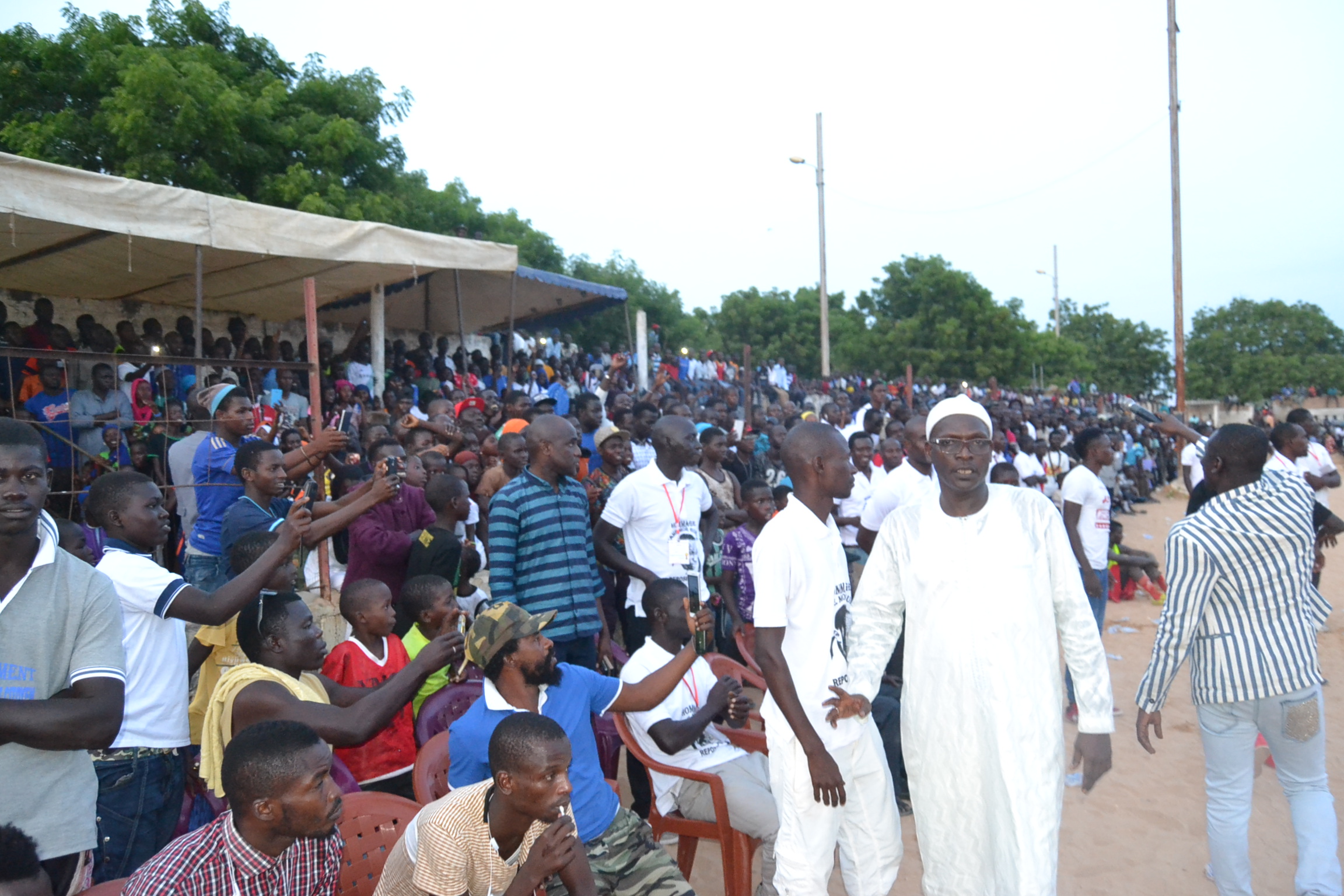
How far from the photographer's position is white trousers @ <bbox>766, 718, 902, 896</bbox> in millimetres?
2994

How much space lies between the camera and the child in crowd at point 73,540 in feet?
13.2

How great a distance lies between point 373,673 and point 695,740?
1.34 metres

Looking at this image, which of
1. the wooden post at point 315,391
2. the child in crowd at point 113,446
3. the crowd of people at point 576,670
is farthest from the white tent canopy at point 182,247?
the wooden post at point 315,391

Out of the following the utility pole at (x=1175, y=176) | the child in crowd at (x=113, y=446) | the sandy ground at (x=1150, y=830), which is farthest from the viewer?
the utility pole at (x=1175, y=176)

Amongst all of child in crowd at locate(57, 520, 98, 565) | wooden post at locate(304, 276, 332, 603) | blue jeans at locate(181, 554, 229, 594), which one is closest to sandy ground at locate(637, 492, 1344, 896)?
wooden post at locate(304, 276, 332, 603)

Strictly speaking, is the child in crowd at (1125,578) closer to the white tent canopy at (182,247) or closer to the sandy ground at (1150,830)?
the sandy ground at (1150,830)

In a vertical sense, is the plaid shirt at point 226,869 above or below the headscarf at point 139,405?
below

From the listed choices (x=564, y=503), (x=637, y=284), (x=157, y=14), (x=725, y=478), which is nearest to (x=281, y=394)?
(x=725, y=478)

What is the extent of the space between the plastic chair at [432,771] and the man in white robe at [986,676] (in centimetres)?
144

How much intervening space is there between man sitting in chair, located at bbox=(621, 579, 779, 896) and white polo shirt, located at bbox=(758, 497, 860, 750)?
59 centimetres

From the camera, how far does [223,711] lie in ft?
9.92

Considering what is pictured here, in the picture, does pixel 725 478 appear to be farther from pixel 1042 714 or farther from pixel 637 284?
pixel 637 284

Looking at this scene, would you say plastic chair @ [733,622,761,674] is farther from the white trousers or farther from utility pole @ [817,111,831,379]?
utility pole @ [817,111,831,379]

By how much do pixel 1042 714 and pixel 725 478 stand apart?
4.72 m
